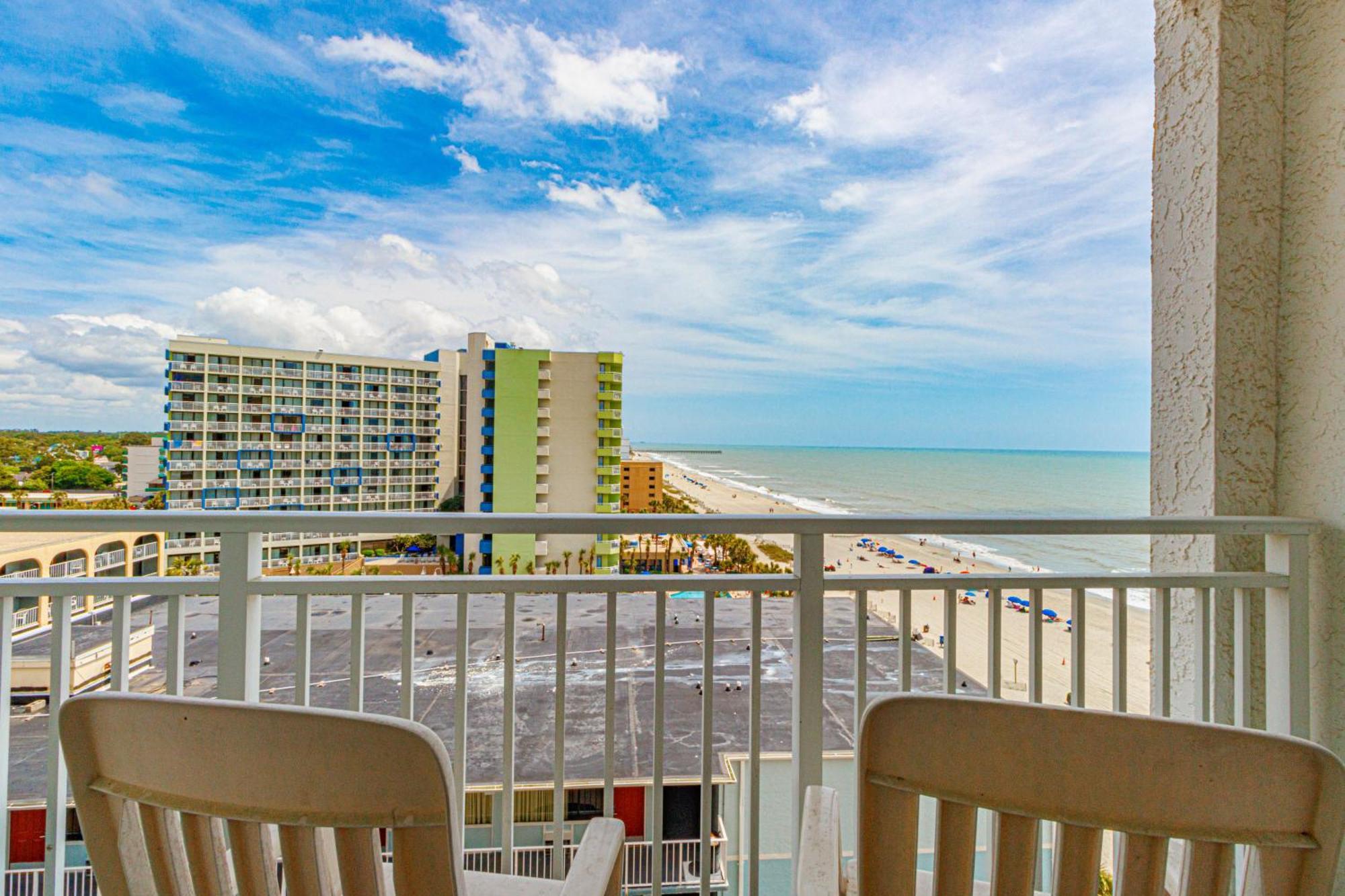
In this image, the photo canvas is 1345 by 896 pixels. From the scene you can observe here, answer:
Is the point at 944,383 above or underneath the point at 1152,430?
above

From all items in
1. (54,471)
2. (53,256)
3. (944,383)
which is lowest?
(54,471)

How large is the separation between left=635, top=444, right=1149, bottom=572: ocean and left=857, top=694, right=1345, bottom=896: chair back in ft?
8.90

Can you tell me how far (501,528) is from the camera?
1.25 m

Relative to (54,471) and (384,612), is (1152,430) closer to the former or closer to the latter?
(384,612)

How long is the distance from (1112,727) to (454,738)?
3.71ft

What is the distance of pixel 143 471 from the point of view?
242 cm

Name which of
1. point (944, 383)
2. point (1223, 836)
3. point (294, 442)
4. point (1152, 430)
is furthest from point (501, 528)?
point (944, 383)

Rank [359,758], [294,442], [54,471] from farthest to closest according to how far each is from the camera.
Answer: [294,442] < [54,471] < [359,758]

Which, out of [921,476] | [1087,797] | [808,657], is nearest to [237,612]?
[808,657]

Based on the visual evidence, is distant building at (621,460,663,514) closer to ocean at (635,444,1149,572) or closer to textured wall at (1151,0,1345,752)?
ocean at (635,444,1149,572)

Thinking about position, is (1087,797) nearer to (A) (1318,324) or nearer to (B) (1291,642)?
(B) (1291,642)

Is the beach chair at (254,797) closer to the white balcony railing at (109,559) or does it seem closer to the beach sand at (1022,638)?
the beach sand at (1022,638)

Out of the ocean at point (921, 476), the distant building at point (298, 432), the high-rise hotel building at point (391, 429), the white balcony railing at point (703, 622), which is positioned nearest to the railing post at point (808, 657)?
the white balcony railing at point (703, 622)

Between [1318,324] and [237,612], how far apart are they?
260cm
